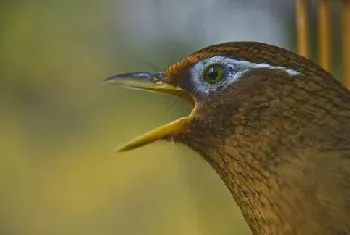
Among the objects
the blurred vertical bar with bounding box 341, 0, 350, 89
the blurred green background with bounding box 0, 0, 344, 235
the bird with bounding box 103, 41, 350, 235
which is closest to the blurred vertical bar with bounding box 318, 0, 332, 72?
the blurred vertical bar with bounding box 341, 0, 350, 89

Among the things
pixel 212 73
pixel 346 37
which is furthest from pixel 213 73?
pixel 346 37

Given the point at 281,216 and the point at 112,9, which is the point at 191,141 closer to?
the point at 281,216

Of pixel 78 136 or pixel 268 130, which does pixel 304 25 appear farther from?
pixel 78 136

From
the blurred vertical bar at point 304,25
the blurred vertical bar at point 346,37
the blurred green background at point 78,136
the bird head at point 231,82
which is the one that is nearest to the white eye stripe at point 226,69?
the bird head at point 231,82

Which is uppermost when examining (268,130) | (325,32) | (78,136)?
(325,32)

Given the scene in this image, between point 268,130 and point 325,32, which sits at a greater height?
point 325,32

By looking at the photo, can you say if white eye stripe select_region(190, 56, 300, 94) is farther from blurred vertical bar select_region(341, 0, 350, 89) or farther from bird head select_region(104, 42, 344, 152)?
blurred vertical bar select_region(341, 0, 350, 89)
